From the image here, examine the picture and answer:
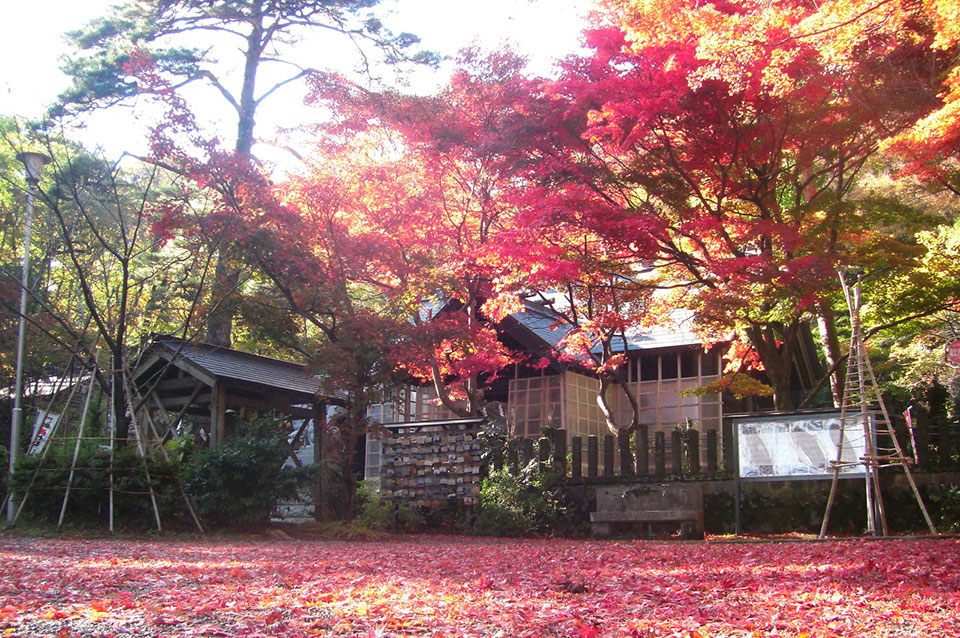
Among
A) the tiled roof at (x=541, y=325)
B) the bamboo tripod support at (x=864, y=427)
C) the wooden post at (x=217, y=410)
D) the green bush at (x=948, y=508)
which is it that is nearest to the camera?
the bamboo tripod support at (x=864, y=427)

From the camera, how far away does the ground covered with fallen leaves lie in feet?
12.9

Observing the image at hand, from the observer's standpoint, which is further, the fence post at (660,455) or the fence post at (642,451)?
the fence post at (642,451)

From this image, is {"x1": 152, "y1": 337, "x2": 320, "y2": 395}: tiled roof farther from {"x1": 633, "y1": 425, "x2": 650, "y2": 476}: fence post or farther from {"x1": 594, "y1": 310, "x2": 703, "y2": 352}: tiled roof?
{"x1": 594, "y1": 310, "x2": 703, "y2": 352}: tiled roof

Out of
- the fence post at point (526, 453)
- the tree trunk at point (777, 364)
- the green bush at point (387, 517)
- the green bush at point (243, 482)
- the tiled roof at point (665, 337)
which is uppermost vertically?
the tiled roof at point (665, 337)

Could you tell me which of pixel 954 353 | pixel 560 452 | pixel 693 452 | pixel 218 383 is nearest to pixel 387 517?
pixel 560 452

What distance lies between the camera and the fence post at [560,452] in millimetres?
12172

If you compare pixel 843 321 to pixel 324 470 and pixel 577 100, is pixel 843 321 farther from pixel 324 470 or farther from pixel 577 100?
pixel 324 470

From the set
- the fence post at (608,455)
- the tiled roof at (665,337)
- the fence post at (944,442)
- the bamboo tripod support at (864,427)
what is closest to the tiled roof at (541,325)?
the tiled roof at (665,337)

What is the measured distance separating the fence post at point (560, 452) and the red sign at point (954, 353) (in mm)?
8139

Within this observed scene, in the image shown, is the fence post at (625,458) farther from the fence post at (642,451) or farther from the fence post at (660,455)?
the fence post at (660,455)

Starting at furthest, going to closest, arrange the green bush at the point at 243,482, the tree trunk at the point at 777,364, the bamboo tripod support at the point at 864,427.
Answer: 1. the tree trunk at the point at 777,364
2. the green bush at the point at 243,482
3. the bamboo tripod support at the point at 864,427

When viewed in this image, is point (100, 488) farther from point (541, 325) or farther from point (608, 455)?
point (541, 325)

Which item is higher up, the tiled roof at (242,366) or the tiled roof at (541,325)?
the tiled roof at (541,325)

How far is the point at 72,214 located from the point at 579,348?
14099mm
